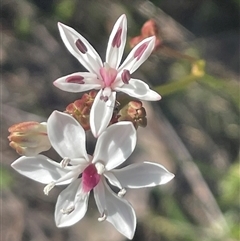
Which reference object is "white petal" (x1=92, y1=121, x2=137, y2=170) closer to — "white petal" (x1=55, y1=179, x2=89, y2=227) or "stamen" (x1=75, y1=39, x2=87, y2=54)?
"white petal" (x1=55, y1=179, x2=89, y2=227)

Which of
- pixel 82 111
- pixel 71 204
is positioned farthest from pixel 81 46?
pixel 71 204

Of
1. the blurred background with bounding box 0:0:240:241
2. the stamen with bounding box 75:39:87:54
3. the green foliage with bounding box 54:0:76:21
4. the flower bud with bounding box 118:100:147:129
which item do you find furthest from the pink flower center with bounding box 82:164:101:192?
the green foliage with bounding box 54:0:76:21

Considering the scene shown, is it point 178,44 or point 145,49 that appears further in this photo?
point 178,44

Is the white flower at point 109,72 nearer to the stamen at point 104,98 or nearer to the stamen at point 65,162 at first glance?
the stamen at point 104,98

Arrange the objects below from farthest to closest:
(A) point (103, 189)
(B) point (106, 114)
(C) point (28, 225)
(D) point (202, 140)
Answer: (D) point (202, 140)
(C) point (28, 225)
(A) point (103, 189)
(B) point (106, 114)

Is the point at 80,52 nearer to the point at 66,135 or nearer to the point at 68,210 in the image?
the point at 66,135

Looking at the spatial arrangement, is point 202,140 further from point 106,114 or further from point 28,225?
point 106,114

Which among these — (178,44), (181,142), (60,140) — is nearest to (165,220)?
(181,142)
